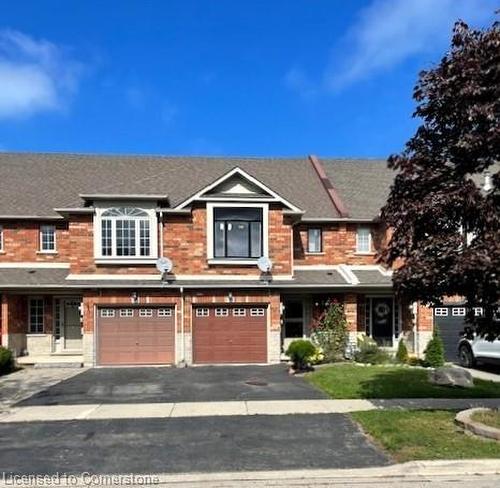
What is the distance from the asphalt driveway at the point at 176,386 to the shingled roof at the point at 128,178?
6.81 meters

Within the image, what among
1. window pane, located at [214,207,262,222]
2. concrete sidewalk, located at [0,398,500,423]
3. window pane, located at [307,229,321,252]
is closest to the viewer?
concrete sidewalk, located at [0,398,500,423]

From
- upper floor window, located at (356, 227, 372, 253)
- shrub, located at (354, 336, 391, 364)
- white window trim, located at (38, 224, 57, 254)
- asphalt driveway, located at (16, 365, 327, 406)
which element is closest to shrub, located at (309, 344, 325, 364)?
asphalt driveway, located at (16, 365, 327, 406)

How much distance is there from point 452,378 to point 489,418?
5.59 m

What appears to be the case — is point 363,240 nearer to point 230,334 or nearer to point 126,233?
point 230,334

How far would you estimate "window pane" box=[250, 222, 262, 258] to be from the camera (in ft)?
74.2

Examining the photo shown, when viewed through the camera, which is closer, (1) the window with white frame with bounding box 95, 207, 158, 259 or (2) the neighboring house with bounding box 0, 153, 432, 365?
(2) the neighboring house with bounding box 0, 153, 432, 365

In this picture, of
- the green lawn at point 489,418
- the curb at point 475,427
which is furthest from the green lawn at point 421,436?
the green lawn at point 489,418

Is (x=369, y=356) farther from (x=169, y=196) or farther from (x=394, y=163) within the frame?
(x=394, y=163)

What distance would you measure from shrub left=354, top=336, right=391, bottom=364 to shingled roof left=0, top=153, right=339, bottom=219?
555 cm

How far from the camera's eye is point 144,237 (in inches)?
883

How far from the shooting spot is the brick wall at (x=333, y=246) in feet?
80.2

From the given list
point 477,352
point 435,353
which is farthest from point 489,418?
point 435,353

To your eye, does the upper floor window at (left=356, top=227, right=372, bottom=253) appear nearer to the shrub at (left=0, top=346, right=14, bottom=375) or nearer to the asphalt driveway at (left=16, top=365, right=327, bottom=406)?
the asphalt driveway at (left=16, top=365, right=327, bottom=406)

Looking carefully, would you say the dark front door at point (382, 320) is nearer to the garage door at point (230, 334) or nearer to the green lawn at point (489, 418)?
the garage door at point (230, 334)
